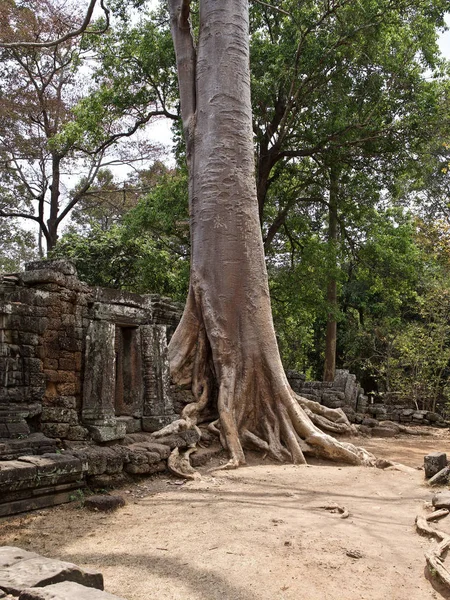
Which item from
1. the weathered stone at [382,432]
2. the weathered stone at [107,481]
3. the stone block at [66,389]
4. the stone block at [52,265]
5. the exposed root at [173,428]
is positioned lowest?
the weathered stone at [382,432]

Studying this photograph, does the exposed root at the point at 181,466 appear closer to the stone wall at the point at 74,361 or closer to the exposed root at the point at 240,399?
the exposed root at the point at 240,399

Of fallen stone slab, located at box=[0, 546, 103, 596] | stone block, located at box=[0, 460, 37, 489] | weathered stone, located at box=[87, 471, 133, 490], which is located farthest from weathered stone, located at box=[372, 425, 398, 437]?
fallen stone slab, located at box=[0, 546, 103, 596]

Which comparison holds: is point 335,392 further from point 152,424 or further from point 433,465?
point 152,424

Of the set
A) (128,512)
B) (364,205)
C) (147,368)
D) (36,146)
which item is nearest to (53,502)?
(128,512)

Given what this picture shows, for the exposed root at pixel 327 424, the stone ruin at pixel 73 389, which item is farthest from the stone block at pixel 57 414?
the exposed root at pixel 327 424

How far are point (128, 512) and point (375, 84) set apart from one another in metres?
8.66

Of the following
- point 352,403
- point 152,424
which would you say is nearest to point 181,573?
point 152,424

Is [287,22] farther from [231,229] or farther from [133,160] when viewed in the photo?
[133,160]

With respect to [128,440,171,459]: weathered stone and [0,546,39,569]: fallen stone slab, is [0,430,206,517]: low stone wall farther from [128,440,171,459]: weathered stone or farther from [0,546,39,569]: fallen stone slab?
[0,546,39,569]: fallen stone slab

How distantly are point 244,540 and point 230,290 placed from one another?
3.77m

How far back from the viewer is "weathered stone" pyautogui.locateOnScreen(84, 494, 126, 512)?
12.7 feet

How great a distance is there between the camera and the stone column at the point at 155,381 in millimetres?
5863

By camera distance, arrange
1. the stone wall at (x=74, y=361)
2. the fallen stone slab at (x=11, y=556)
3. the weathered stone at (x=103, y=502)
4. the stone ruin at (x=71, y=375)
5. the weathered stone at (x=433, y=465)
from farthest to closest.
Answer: the weathered stone at (x=433, y=465)
the stone wall at (x=74, y=361)
the stone ruin at (x=71, y=375)
the weathered stone at (x=103, y=502)
the fallen stone slab at (x=11, y=556)

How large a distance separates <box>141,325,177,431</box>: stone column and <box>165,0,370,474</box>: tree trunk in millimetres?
289
